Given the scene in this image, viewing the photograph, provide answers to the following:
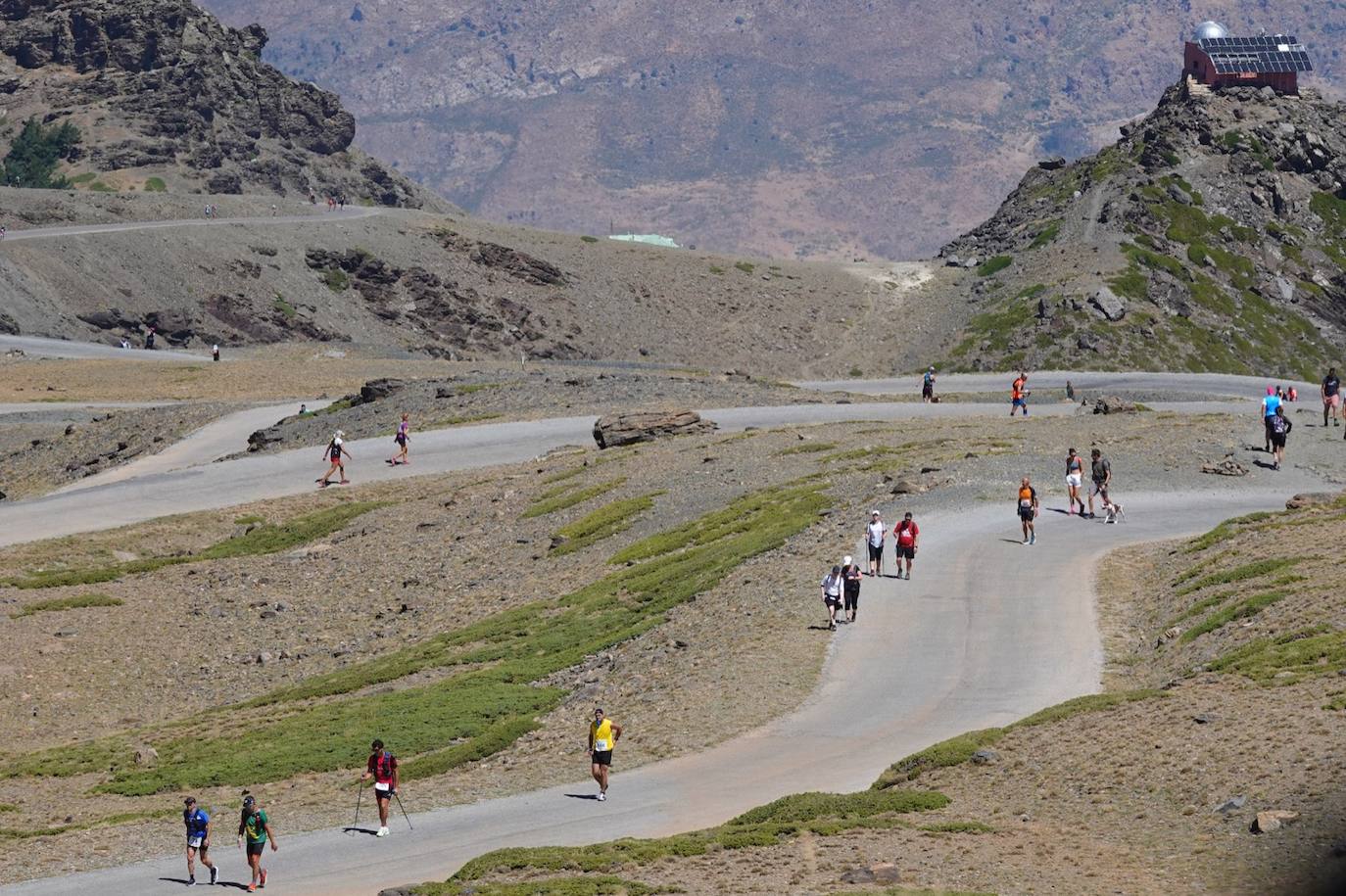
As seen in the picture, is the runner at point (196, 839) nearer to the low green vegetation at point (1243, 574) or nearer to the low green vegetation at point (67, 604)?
the low green vegetation at point (1243, 574)

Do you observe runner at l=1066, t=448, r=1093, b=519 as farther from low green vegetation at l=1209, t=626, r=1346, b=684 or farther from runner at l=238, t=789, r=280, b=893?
runner at l=238, t=789, r=280, b=893

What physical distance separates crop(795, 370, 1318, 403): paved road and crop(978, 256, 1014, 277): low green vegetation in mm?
46487

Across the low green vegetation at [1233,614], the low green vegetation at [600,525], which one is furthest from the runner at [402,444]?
the low green vegetation at [1233,614]

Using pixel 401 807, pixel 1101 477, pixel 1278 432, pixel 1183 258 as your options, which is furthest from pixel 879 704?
pixel 1183 258

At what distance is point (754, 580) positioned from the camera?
2014 inches

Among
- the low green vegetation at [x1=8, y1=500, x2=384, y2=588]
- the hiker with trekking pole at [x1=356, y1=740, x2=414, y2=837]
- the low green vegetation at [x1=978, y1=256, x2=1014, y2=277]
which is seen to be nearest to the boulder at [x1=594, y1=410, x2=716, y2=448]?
the low green vegetation at [x1=8, y1=500, x2=384, y2=588]

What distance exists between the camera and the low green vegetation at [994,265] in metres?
184

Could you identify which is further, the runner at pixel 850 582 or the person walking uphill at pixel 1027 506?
the person walking uphill at pixel 1027 506

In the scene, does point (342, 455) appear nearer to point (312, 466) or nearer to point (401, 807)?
point (312, 466)

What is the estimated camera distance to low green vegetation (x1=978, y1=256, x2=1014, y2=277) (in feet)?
602

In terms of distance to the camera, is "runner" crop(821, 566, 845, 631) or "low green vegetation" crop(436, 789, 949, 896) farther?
"runner" crop(821, 566, 845, 631)

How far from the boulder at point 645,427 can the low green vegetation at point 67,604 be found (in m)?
25.9

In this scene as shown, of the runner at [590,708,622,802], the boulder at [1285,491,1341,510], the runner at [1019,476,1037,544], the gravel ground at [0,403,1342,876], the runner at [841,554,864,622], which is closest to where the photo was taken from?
the runner at [590,708,622,802]

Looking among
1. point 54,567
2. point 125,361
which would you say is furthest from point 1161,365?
point 54,567
